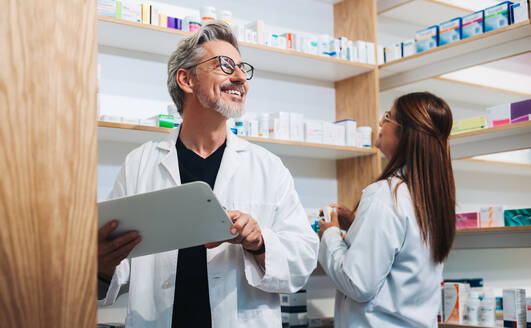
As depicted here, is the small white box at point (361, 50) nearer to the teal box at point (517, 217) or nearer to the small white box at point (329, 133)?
the small white box at point (329, 133)

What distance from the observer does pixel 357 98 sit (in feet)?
12.6

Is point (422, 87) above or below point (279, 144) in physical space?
above

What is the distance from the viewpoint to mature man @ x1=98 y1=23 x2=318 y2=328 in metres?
1.70

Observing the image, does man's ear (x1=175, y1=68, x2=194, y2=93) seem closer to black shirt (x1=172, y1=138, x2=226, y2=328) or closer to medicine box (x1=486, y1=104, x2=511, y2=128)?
black shirt (x1=172, y1=138, x2=226, y2=328)

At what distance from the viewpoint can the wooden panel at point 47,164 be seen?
67cm

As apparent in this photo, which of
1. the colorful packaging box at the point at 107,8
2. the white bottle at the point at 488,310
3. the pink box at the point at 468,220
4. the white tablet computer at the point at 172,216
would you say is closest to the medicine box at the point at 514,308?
the white bottle at the point at 488,310

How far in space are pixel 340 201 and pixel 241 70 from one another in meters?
2.04

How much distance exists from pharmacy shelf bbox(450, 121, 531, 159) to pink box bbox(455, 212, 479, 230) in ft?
1.21

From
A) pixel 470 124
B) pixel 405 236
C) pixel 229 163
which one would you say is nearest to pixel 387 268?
pixel 405 236

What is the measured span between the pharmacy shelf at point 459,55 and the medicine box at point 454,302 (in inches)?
52.4

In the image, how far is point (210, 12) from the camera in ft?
9.79

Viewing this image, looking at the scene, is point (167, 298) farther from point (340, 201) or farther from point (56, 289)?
point (340, 201)

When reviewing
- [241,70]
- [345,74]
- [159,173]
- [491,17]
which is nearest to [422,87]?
[345,74]

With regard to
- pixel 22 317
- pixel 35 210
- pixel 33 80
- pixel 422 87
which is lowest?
pixel 22 317
